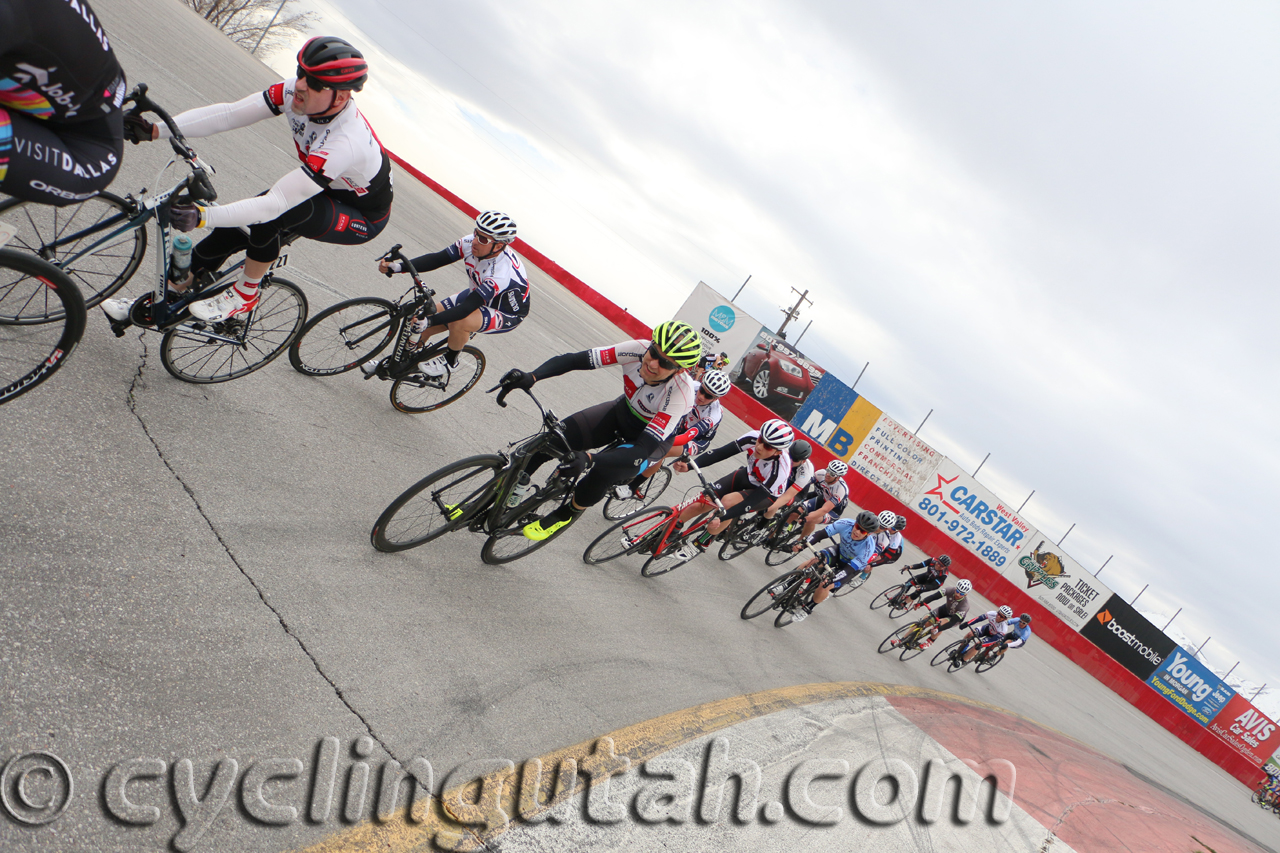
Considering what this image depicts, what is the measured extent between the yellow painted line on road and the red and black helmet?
3695mm

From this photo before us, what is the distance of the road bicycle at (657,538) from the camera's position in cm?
667

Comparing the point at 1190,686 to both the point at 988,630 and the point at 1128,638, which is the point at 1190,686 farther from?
the point at 988,630

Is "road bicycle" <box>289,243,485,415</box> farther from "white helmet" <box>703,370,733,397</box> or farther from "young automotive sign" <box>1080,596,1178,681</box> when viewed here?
"young automotive sign" <box>1080,596,1178,681</box>

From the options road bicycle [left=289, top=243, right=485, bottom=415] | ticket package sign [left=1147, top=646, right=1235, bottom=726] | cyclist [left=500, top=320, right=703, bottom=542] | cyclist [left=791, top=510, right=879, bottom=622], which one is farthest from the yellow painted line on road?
ticket package sign [left=1147, top=646, right=1235, bottom=726]

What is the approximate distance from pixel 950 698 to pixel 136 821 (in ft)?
34.4

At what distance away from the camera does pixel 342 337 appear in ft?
19.6

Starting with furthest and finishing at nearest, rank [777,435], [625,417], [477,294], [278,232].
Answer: [777,435]
[477,294]
[625,417]
[278,232]

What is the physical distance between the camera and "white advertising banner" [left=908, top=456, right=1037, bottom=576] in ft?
68.7

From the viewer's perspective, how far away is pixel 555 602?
5387 mm

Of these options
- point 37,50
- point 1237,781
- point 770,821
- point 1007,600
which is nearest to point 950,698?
point 770,821

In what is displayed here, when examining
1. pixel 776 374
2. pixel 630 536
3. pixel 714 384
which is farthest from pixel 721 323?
pixel 630 536

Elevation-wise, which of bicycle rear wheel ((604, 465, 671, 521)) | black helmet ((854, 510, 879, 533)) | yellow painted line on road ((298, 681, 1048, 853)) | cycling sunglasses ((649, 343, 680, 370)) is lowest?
yellow painted line on road ((298, 681, 1048, 853))

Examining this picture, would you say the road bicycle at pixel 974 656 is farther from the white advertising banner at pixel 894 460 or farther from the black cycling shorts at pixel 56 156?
the black cycling shorts at pixel 56 156

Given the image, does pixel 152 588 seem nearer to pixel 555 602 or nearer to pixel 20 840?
pixel 20 840
